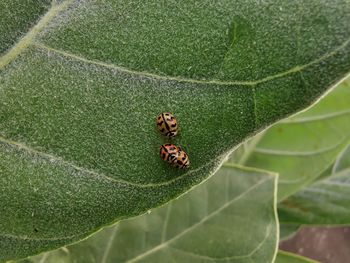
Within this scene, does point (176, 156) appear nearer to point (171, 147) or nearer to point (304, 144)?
point (171, 147)

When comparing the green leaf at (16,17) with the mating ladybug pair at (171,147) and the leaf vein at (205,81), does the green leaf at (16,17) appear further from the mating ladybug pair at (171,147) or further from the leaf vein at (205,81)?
the mating ladybug pair at (171,147)

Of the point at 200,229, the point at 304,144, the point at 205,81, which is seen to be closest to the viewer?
the point at 205,81

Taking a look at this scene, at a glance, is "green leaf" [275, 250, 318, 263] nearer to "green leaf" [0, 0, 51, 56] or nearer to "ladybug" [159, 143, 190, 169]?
"ladybug" [159, 143, 190, 169]

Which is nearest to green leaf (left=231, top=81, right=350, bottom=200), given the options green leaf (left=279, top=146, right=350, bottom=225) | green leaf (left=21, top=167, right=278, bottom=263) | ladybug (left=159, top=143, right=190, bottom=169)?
green leaf (left=279, top=146, right=350, bottom=225)

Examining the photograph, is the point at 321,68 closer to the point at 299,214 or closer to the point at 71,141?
the point at 71,141

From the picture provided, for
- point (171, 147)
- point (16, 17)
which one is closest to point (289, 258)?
point (171, 147)

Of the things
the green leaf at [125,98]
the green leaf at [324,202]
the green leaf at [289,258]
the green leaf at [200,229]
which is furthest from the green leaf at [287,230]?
the green leaf at [125,98]
